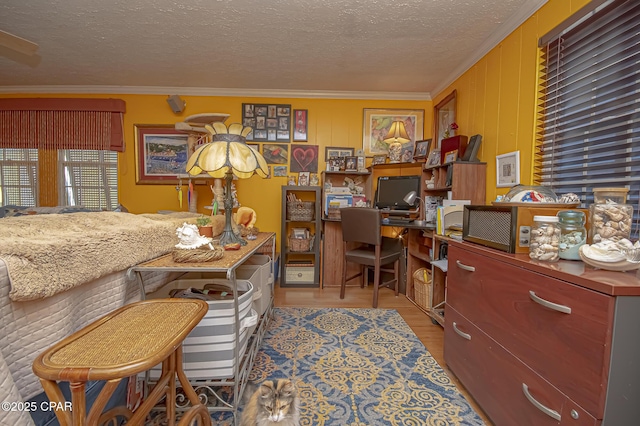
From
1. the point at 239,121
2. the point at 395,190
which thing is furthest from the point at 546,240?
the point at 239,121

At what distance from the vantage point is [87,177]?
3.69 meters

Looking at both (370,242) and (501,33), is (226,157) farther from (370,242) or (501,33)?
(501,33)

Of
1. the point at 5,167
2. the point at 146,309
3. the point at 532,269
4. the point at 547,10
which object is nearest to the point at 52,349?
the point at 146,309

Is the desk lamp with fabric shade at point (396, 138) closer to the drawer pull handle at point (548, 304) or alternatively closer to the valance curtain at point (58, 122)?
the drawer pull handle at point (548, 304)

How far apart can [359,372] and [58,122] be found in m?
4.59

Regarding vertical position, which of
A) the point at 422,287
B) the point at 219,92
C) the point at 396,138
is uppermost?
the point at 219,92

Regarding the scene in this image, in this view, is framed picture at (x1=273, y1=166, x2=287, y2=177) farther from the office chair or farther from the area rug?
the area rug

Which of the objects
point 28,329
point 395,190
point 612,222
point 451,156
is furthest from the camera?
point 395,190

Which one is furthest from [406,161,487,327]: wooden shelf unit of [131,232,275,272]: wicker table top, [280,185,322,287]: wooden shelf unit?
[131,232,275,272]: wicker table top

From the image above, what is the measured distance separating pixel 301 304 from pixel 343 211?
1.07m

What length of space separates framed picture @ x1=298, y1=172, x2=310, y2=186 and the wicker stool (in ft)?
9.04

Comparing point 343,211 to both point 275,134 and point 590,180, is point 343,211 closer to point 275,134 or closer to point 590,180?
point 275,134

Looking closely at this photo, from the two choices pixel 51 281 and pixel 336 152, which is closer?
pixel 51 281

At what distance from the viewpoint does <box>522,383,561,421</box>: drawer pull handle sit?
92 cm
